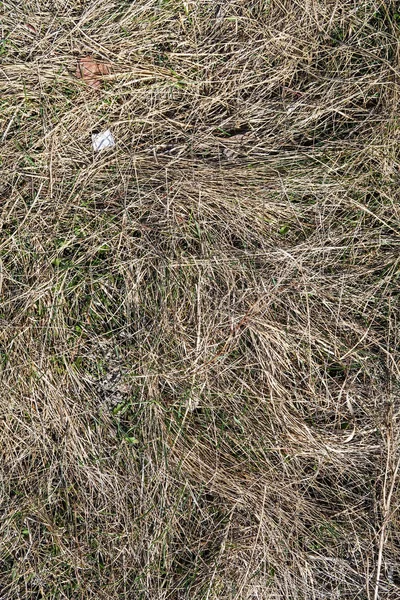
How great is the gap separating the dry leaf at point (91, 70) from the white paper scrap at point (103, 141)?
0.66 ft

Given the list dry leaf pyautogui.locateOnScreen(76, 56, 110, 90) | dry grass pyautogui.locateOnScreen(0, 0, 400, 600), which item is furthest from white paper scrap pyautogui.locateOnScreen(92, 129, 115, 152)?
dry leaf pyautogui.locateOnScreen(76, 56, 110, 90)

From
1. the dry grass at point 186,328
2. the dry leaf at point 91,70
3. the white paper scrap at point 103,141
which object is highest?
the dry leaf at point 91,70

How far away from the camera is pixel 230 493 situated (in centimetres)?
252

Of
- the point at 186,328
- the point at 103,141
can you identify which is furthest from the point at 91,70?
the point at 186,328

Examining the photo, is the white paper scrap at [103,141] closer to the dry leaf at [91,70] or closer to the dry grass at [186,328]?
the dry grass at [186,328]

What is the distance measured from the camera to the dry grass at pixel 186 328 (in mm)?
2510

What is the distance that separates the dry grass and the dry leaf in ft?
0.11

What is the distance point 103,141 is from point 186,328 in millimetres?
909

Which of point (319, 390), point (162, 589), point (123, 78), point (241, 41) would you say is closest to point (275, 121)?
point (241, 41)

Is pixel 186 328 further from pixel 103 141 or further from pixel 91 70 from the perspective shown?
pixel 91 70

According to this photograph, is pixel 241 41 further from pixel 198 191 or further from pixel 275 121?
pixel 198 191

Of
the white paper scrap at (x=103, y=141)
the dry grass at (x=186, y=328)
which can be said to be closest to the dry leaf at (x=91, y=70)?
the dry grass at (x=186, y=328)

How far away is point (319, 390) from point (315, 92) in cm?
134

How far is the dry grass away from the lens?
8.23 feet
